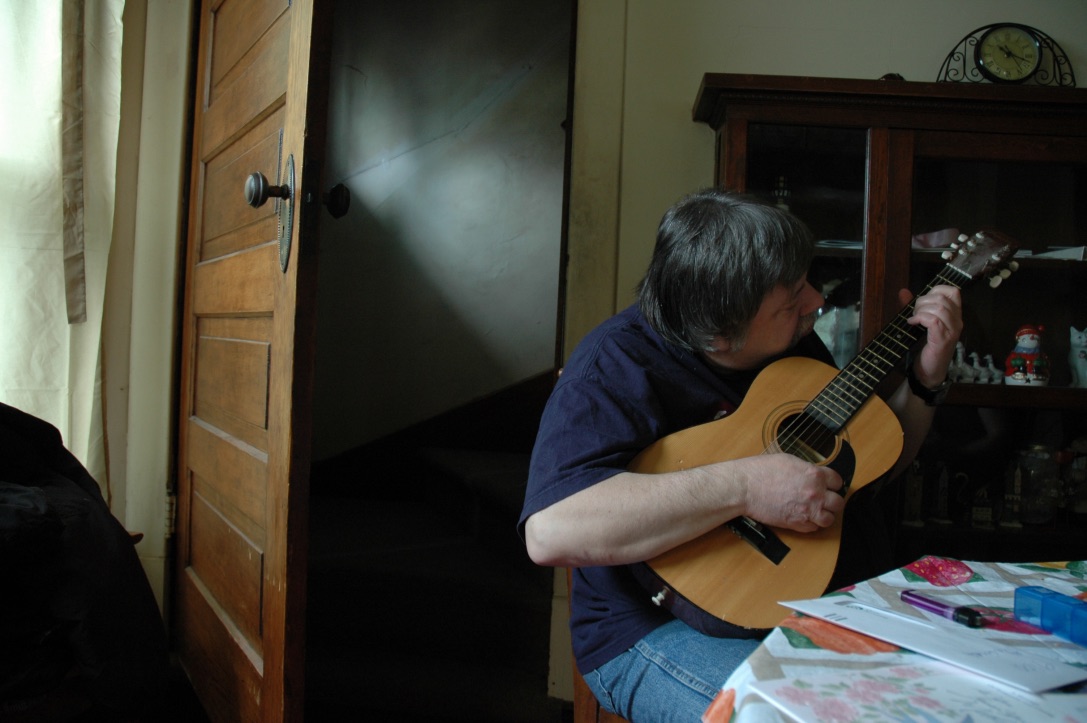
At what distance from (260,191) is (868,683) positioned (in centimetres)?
111

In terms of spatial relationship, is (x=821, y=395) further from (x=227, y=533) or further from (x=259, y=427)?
(x=227, y=533)

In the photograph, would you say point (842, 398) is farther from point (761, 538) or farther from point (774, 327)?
point (761, 538)

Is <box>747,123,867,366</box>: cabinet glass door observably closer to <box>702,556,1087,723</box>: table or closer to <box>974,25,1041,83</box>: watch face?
A: <box>974,25,1041,83</box>: watch face

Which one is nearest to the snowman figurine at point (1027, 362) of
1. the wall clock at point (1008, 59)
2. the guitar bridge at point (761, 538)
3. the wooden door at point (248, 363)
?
the wall clock at point (1008, 59)

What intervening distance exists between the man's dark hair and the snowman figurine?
1074mm

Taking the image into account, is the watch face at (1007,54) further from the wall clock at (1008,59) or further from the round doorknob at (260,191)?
the round doorknob at (260,191)

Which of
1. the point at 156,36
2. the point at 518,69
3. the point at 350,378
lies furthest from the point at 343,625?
the point at 518,69

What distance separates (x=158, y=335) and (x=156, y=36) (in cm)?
75

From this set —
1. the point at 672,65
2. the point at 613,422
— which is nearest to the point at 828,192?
the point at 672,65

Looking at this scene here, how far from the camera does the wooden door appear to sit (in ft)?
4.13

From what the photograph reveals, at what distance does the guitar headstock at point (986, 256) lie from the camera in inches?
51.6

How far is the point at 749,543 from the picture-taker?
39.8 inches

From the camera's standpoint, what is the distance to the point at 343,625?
7.09ft

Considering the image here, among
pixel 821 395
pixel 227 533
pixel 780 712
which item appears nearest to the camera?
pixel 780 712
